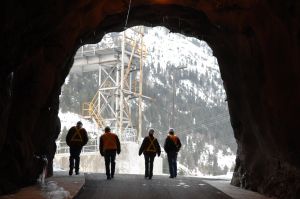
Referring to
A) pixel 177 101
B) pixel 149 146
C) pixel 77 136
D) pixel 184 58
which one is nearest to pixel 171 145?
pixel 149 146

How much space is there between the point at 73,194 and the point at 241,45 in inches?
248

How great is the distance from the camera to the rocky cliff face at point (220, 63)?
32.1 feet

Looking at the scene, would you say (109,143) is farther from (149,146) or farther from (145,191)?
(145,191)

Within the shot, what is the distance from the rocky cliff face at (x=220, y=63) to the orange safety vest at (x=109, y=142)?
187 centimetres

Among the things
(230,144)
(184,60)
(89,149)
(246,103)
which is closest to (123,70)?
(89,149)

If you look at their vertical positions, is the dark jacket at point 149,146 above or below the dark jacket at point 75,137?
below

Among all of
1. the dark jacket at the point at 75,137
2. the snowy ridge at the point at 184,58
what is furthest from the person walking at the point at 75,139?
the snowy ridge at the point at 184,58

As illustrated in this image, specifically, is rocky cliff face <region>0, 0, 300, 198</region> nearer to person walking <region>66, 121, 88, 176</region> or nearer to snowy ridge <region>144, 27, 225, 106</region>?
person walking <region>66, 121, 88, 176</region>

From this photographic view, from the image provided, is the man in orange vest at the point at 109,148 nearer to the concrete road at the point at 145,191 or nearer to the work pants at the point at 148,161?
the work pants at the point at 148,161

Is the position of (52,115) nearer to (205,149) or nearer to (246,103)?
(246,103)

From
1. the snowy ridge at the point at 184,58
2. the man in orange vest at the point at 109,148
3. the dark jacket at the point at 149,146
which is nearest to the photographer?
the man in orange vest at the point at 109,148

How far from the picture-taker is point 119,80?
40.3 metres

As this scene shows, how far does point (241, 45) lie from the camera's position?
43.8 feet

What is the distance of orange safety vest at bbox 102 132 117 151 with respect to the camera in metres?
15.7
